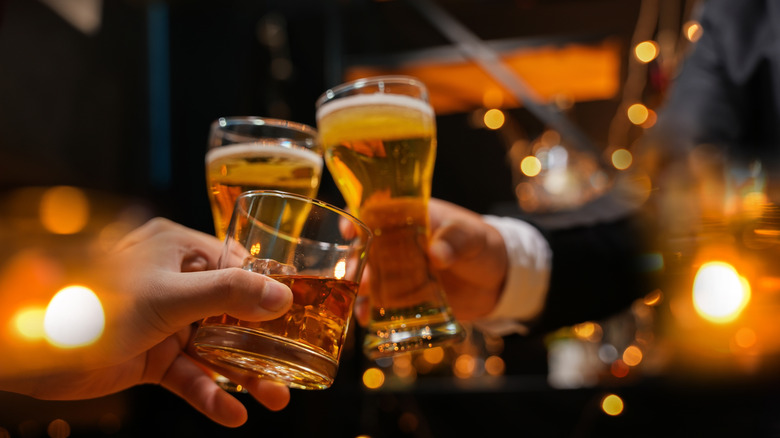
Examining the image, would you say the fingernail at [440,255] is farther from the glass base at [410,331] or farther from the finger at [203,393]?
the finger at [203,393]

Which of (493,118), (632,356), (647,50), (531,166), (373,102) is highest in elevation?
(647,50)

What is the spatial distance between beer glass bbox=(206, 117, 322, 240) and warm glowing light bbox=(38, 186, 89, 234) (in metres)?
1.73

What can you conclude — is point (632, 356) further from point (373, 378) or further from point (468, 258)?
point (468, 258)

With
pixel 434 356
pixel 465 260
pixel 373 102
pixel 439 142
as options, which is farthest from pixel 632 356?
pixel 373 102

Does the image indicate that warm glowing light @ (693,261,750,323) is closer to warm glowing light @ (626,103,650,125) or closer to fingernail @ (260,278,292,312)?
fingernail @ (260,278,292,312)

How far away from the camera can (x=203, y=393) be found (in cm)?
79

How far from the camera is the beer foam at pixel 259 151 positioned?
2.78 ft

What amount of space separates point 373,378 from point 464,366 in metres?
0.44

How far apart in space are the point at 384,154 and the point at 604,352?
2177 mm

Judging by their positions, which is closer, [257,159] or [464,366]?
[257,159]

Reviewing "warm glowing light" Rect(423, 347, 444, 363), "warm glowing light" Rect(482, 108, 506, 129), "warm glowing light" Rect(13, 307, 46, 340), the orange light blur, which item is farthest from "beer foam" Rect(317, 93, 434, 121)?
"warm glowing light" Rect(482, 108, 506, 129)

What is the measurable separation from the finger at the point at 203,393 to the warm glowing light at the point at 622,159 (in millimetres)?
2616

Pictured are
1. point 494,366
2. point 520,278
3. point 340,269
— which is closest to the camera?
point 340,269

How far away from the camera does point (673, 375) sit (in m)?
2.38
